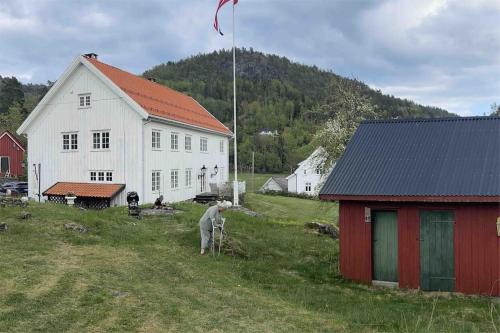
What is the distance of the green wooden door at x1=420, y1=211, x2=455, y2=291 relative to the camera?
499 inches

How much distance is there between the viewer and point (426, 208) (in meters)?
12.9

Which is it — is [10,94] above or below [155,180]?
above

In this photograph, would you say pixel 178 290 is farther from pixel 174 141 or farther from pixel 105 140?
pixel 174 141

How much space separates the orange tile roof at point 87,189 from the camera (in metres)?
26.8

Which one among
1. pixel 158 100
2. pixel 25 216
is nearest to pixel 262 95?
pixel 158 100

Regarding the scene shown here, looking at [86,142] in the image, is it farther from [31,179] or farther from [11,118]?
[11,118]

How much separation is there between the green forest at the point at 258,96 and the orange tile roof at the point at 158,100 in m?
49.6

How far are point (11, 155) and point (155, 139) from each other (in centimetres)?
3270

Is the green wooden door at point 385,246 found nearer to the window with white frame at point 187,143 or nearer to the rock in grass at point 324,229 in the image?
the rock in grass at point 324,229

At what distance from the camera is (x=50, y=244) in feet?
45.8

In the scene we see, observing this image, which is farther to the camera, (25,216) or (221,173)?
(221,173)

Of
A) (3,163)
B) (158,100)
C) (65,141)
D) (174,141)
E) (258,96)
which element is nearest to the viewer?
(65,141)

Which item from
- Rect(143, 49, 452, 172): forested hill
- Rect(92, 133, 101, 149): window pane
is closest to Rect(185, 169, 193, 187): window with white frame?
Rect(92, 133, 101, 149): window pane

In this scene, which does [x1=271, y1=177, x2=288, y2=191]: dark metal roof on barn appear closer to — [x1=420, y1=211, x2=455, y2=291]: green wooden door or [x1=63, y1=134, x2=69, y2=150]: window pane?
[x1=63, y1=134, x2=69, y2=150]: window pane
